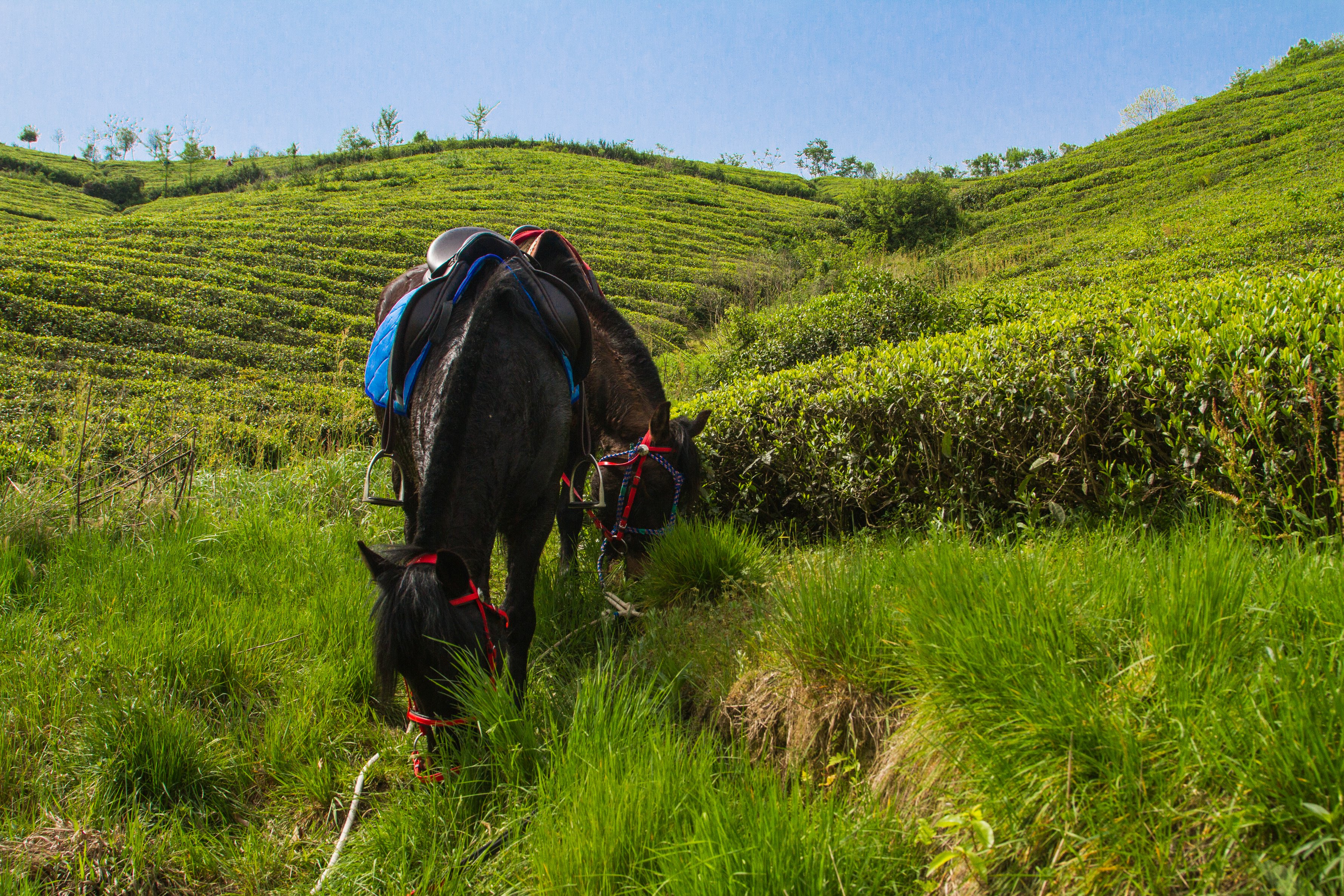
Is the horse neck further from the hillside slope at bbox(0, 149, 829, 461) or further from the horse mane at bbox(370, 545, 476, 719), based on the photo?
the hillside slope at bbox(0, 149, 829, 461)

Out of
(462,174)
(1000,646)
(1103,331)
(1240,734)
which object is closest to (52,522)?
(1000,646)

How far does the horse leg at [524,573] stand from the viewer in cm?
315

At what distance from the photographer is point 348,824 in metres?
2.24

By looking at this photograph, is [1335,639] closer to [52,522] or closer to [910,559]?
[910,559]

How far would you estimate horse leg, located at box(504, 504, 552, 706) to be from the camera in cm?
315

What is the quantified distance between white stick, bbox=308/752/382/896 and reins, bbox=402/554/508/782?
25cm

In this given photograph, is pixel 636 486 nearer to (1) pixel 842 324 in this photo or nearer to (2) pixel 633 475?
(2) pixel 633 475

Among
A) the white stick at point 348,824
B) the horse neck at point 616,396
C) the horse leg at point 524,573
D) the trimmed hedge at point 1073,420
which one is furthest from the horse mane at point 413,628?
the trimmed hedge at point 1073,420

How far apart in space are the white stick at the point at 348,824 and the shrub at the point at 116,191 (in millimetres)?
56717

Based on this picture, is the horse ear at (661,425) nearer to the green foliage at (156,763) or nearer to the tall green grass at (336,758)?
the tall green grass at (336,758)

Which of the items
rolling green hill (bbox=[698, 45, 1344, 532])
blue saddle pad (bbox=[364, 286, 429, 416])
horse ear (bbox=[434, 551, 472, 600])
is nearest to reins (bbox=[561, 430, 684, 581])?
rolling green hill (bbox=[698, 45, 1344, 532])

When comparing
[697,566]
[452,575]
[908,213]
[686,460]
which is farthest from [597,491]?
[908,213]

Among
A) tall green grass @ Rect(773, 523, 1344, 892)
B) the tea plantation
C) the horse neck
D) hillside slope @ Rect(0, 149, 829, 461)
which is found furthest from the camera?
hillside slope @ Rect(0, 149, 829, 461)

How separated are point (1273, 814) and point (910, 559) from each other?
135 centimetres
